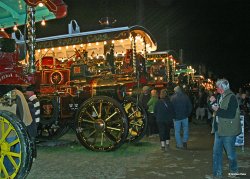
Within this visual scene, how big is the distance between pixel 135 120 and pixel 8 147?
665 centimetres

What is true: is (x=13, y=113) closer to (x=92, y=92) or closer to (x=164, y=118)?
(x=92, y=92)

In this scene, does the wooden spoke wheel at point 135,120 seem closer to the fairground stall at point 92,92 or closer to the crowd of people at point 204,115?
the fairground stall at point 92,92

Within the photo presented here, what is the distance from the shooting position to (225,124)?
645cm

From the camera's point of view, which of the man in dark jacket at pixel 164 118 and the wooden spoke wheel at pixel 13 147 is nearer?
the wooden spoke wheel at pixel 13 147

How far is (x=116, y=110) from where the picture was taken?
9.48m

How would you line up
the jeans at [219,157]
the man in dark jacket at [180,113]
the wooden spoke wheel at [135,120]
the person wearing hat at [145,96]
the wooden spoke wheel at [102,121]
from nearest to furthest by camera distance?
the jeans at [219,157], the wooden spoke wheel at [102,121], the man in dark jacket at [180,113], the wooden spoke wheel at [135,120], the person wearing hat at [145,96]

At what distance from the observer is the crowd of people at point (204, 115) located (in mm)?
6480

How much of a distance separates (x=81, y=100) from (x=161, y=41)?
29.4 meters

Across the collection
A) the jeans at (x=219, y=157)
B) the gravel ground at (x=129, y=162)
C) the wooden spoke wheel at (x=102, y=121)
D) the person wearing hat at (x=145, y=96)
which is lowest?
the gravel ground at (x=129, y=162)

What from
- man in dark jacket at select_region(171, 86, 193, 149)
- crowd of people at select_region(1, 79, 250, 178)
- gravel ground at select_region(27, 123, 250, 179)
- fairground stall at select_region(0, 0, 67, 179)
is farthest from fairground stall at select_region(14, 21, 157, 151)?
fairground stall at select_region(0, 0, 67, 179)

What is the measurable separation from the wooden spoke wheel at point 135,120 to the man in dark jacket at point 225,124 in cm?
468

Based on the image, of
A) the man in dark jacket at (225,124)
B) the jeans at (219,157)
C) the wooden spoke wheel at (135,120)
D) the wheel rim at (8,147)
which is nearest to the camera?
the wheel rim at (8,147)

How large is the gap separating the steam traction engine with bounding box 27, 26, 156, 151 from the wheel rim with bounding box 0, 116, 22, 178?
13.5 ft

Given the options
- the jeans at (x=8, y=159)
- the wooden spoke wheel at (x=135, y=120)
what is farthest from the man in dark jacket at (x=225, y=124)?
the wooden spoke wheel at (x=135, y=120)
